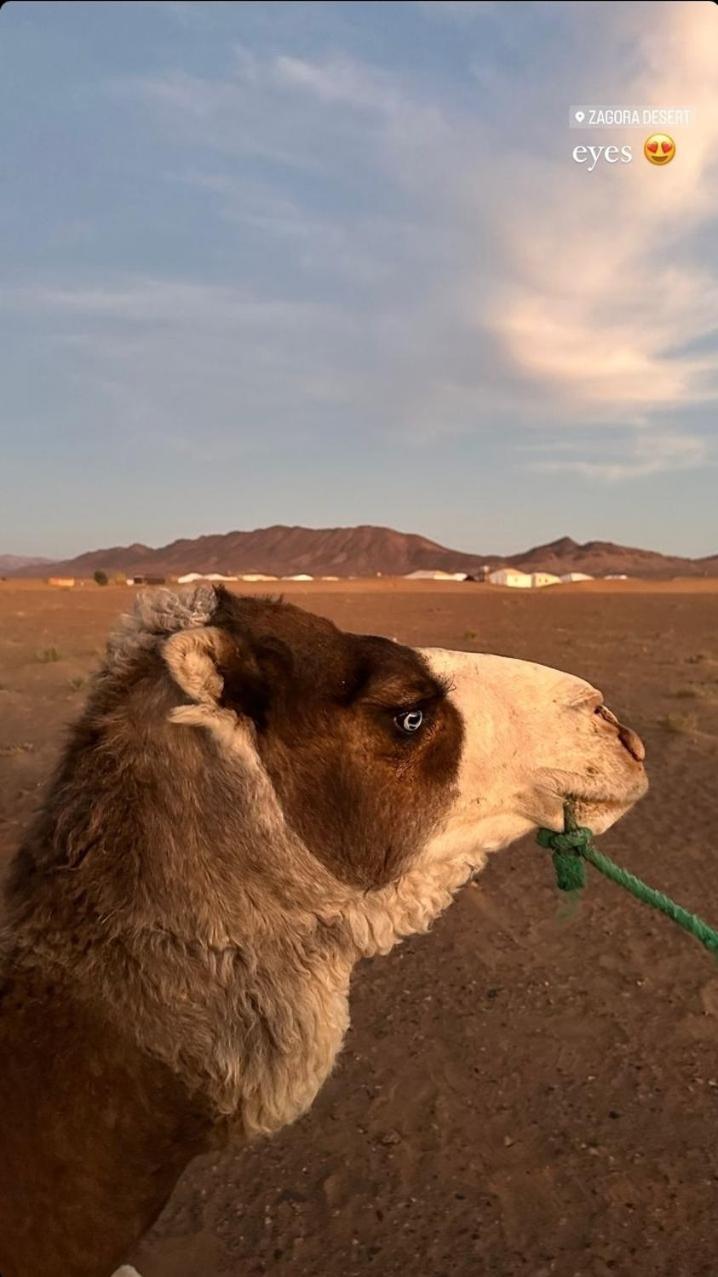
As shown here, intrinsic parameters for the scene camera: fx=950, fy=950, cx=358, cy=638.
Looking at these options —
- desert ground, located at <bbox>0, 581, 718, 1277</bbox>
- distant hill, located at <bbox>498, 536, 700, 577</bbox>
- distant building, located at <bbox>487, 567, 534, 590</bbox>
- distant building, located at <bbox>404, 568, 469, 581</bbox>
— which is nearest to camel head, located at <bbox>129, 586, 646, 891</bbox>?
desert ground, located at <bbox>0, 581, 718, 1277</bbox>

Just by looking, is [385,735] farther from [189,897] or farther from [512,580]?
[512,580]

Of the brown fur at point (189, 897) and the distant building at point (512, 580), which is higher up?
the brown fur at point (189, 897)

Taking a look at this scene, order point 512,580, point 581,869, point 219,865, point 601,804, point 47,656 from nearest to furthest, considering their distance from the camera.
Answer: point 219,865
point 601,804
point 581,869
point 47,656
point 512,580

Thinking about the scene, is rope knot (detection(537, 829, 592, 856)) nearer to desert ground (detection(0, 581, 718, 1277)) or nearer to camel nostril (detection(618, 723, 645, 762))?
camel nostril (detection(618, 723, 645, 762))

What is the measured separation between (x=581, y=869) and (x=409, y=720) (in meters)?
0.79

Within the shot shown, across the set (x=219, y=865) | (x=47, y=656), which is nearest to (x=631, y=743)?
(x=219, y=865)

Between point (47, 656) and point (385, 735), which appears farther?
point (47, 656)

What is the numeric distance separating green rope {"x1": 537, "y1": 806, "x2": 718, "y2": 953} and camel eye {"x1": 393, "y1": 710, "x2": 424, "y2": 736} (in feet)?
1.80

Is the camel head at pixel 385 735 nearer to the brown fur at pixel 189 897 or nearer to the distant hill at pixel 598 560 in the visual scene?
the brown fur at pixel 189 897

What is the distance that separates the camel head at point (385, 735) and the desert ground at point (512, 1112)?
0.86 meters

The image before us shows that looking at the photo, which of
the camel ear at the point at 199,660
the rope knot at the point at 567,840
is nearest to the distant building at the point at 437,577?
the rope knot at the point at 567,840

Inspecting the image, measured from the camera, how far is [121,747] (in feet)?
8.06

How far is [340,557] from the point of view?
148 m

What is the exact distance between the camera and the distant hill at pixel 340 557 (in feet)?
411
